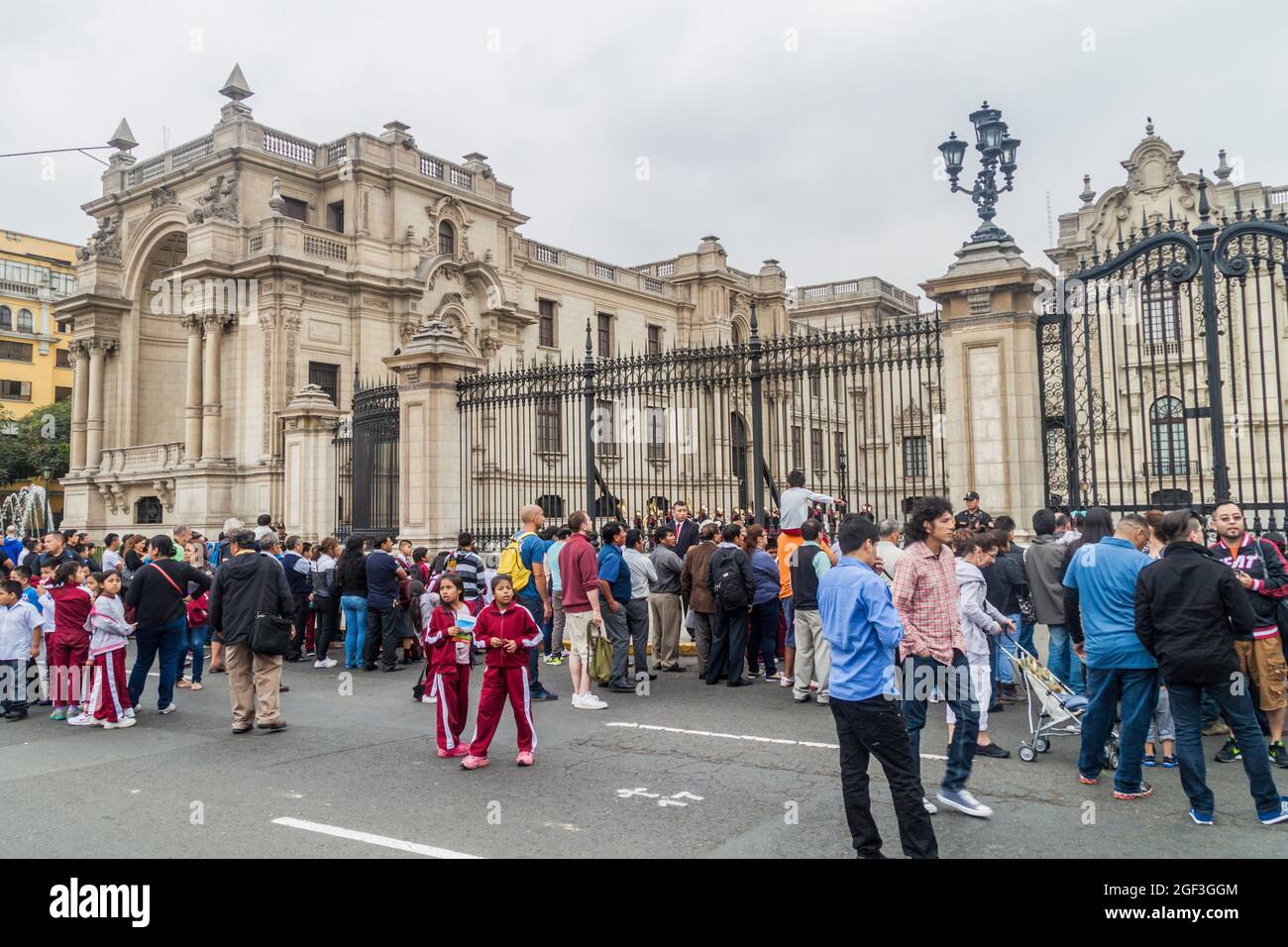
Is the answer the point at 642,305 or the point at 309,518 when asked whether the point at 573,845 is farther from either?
the point at 642,305

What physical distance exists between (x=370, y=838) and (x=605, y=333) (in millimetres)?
37117

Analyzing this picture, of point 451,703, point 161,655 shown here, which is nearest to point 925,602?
point 451,703

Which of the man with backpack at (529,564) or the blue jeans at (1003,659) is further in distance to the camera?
the man with backpack at (529,564)

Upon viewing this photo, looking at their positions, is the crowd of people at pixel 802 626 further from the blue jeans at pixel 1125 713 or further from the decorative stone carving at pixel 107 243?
the decorative stone carving at pixel 107 243

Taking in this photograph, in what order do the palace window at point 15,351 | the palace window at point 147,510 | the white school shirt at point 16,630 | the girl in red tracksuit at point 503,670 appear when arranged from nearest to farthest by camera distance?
the girl in red tracksuit at point 503,670 → the white school shirt at point 16,630 → the palace window at point 147,510 → the palace window at point 15,351

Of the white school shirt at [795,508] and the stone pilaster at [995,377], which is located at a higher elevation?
the stone pilaster at [995,377]

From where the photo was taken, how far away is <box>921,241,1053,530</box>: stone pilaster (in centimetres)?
1120

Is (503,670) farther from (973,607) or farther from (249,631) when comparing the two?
(973,607)

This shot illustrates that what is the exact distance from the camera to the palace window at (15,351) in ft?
176

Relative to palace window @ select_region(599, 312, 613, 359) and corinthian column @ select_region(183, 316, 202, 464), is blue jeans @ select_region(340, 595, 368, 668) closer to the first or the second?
corinthian column @ select_region(183, 316, 202, 464)

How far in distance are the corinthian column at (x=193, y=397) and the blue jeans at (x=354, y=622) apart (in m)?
19.7

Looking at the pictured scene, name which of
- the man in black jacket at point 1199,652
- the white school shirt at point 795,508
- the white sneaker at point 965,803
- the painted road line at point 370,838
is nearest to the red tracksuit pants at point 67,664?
the painted road line at point 370,838
